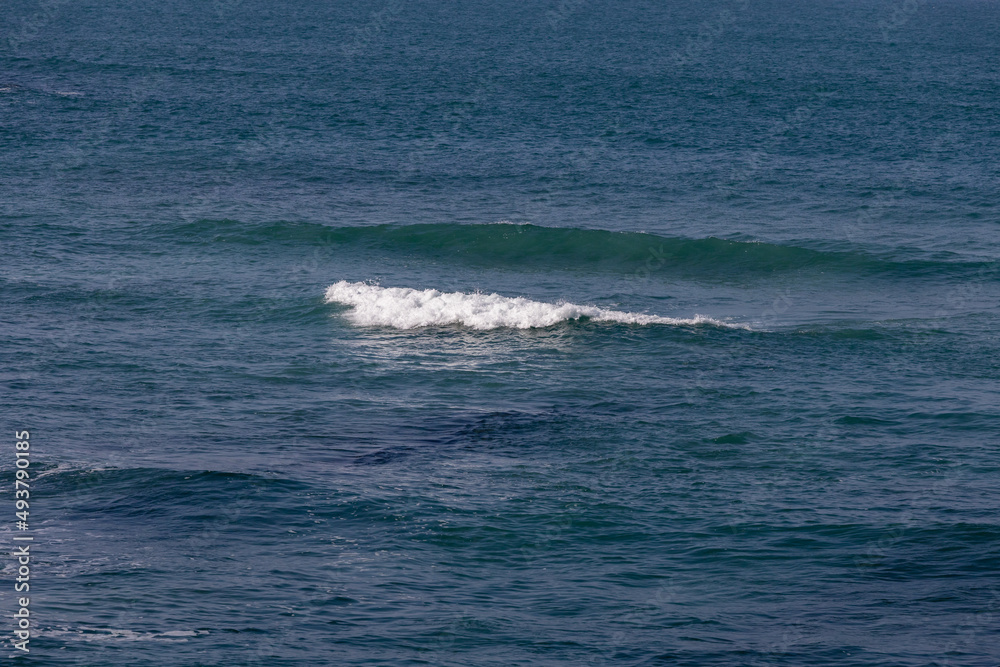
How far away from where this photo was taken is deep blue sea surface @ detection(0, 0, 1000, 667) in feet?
84.7

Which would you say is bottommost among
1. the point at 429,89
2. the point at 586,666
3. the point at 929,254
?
the point at 586,666

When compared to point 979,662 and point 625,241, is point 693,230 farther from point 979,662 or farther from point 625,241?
point 979,662

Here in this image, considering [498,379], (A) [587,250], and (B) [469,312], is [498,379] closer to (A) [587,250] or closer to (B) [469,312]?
(B) [469,312]

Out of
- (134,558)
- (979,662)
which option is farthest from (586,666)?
(134,558)

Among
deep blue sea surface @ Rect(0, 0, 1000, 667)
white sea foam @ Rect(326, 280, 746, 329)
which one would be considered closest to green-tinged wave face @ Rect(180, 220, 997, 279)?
deep blue sea surface @ Rect(0, 0, 1000, 667)

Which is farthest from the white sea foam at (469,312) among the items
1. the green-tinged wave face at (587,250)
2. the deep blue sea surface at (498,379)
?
the green-tinged wave face at (587,250)

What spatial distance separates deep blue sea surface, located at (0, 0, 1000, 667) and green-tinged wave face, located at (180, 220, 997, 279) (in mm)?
216

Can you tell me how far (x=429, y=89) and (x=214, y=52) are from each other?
97.4ft

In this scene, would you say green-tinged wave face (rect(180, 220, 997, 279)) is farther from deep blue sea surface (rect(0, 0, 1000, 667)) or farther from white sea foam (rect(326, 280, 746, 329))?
white sea foam (rect(326, 280, 746, 329))

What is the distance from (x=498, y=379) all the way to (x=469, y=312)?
674cm

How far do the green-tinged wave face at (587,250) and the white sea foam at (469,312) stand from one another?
772cm

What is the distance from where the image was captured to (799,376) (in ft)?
132

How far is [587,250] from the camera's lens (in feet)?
187

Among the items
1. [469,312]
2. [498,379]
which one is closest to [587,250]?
[469,312]
